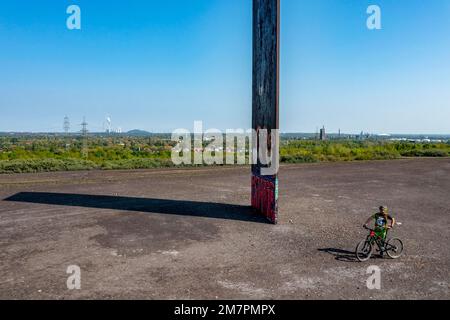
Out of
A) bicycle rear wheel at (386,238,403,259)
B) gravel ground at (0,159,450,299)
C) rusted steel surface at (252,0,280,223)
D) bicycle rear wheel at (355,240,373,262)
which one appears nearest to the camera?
gravel ground at (0,159,450,299)

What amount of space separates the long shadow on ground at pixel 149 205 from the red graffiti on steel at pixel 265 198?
282 mm

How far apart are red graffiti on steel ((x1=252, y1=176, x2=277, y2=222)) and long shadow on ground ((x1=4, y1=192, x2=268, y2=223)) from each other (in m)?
0.28

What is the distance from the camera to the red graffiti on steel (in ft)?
35.1

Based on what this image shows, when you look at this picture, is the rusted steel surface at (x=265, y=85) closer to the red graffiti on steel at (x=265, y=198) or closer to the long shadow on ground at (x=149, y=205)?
the red graffiti on steel at (x=265, y=198)

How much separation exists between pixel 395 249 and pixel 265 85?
20.8 ft

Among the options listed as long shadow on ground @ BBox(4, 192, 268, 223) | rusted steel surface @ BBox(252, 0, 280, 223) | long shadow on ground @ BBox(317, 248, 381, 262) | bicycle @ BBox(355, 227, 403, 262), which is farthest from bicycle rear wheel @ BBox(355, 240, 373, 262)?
long shadow on ground @ BBox(4, 192, 268, 223)

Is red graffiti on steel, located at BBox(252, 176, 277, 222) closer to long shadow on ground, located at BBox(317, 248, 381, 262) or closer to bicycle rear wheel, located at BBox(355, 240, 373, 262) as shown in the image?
long shadow on ground, located at BBox(317, 248, 381, 262)

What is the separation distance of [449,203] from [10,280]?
1480 cm

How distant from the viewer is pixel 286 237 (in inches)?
363

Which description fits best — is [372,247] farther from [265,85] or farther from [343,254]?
[265,85]

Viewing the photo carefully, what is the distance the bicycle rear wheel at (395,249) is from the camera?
7680 mm
